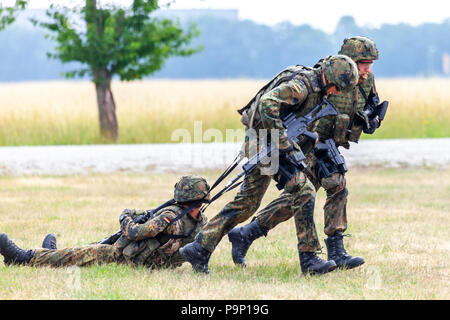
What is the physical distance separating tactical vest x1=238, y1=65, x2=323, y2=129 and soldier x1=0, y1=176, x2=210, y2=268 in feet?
2.19

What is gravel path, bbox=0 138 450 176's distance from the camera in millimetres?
14828

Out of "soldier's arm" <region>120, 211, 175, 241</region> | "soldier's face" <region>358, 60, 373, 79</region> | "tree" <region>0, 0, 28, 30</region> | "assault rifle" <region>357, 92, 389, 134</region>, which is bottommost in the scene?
"soldier's arm" <region>120, 211, 175, 241</region>

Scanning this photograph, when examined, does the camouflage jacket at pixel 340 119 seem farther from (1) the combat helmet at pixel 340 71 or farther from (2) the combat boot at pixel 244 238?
(2) the combat boot at pixel 244 238

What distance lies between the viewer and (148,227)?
642 centimetres

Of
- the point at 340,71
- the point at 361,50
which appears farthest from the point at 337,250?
the point at 361,50

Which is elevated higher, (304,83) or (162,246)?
(304,83)

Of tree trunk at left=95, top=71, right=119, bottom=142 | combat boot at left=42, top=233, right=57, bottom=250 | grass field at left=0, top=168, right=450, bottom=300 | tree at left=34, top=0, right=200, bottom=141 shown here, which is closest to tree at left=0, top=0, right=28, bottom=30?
tree at left=34, top=0, right=200, bottom=141

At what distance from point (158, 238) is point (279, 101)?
151cm

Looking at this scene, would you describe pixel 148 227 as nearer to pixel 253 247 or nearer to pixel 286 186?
pixel 286 186

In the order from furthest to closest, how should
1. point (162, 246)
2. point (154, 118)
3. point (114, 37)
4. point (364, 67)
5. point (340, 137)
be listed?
point (154, 118), point (114, 37), point (364, 67), point (340, 137), point (162, 246)

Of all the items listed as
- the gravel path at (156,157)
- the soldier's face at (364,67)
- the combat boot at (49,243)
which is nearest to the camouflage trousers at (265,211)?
the soldier's face at (364,67)

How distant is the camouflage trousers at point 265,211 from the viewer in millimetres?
6309

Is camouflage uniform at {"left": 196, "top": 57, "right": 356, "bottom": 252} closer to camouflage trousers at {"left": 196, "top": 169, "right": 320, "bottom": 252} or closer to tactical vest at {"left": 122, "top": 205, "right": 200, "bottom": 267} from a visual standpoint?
camouflage trousers at {"left": 196, "top": 169, "right": 320, "bottom": 252}
